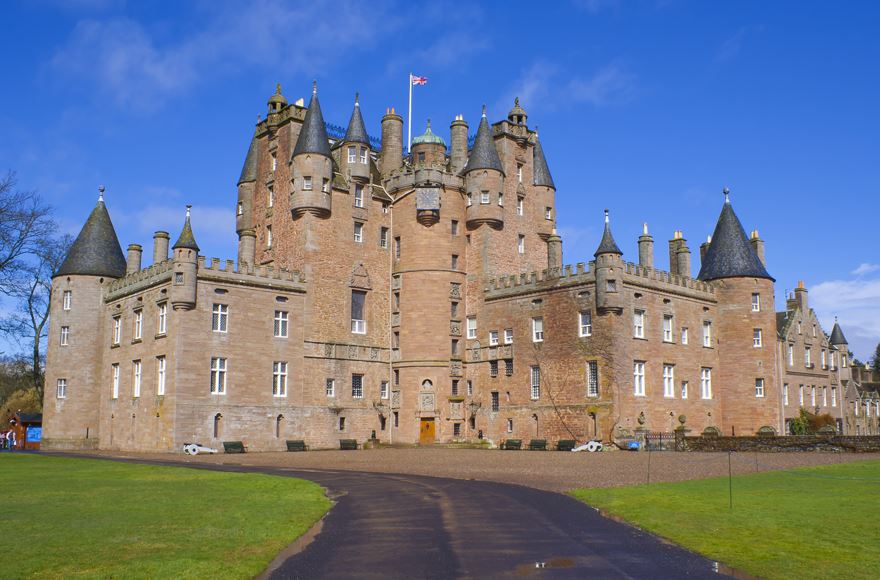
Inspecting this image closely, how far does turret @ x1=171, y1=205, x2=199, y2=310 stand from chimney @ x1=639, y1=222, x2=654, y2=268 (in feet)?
89.1

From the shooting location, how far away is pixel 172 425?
148 ft

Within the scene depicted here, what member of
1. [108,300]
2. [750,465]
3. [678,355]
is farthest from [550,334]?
[108,300]

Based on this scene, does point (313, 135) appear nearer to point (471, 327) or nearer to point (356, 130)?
point (356, 130)

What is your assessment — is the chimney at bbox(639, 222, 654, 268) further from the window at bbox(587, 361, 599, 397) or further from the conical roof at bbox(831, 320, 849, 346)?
the conical roof at bbox(831, 320, 849, 346)

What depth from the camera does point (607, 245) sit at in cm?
4859

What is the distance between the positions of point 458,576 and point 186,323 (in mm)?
37867

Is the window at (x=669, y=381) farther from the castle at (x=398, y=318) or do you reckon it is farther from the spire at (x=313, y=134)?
the spire at (x=313, y=134)

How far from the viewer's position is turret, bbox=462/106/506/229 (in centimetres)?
5544

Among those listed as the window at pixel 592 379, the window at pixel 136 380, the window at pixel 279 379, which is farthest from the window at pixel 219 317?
the window at pixel 592 379

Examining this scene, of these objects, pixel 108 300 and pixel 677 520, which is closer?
pixel 677 520

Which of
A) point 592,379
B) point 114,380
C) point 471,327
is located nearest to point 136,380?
point 114,380

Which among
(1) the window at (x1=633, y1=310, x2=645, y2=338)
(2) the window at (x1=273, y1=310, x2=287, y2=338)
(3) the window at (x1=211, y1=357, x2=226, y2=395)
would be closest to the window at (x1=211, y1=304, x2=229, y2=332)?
(3) the window at (x1=211, y1=357, x2=226, y2=395)

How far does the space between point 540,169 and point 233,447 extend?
30.3 meters

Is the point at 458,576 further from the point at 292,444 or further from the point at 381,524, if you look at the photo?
the point at 292,444
